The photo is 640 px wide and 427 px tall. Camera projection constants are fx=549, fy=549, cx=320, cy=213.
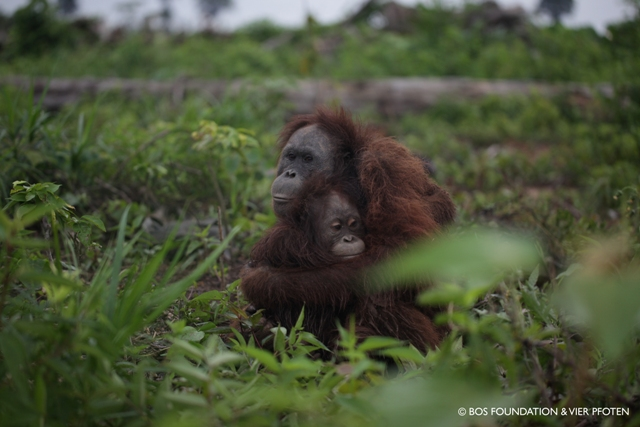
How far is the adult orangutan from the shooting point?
1827 millimetres

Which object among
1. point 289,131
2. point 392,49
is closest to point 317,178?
point 289,131

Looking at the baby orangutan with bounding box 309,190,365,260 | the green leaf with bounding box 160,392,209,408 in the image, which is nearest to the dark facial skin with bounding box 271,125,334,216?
the baby orangutan with bounding box 309,190,365,260

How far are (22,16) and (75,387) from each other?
1054 centimetres

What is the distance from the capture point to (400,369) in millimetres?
1722

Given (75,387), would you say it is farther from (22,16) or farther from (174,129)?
(22,16)

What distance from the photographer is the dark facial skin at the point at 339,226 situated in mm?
1882

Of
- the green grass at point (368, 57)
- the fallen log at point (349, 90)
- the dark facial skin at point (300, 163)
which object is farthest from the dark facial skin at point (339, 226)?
the green grass at point (368, 57)

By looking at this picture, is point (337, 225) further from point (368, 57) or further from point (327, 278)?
point (368, 57)

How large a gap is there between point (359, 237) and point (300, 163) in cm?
A: 40

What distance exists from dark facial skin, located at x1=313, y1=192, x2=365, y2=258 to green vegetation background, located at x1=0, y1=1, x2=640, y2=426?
0.63ft

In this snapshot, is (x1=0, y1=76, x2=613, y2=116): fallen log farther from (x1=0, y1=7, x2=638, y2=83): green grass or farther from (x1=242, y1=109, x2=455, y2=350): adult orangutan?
(x1=242, y1=109, x2=455, y2=350): adult orangutan

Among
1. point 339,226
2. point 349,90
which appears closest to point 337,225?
point 339,226

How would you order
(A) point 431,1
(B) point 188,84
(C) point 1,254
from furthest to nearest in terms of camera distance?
1. (A) point 431,1
2. (B) point 188,84
3. (C) point 1,254

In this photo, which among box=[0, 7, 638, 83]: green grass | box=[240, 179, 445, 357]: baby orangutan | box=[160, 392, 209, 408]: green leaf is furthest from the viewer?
box=[0, 7, 638, 83]: green grass
